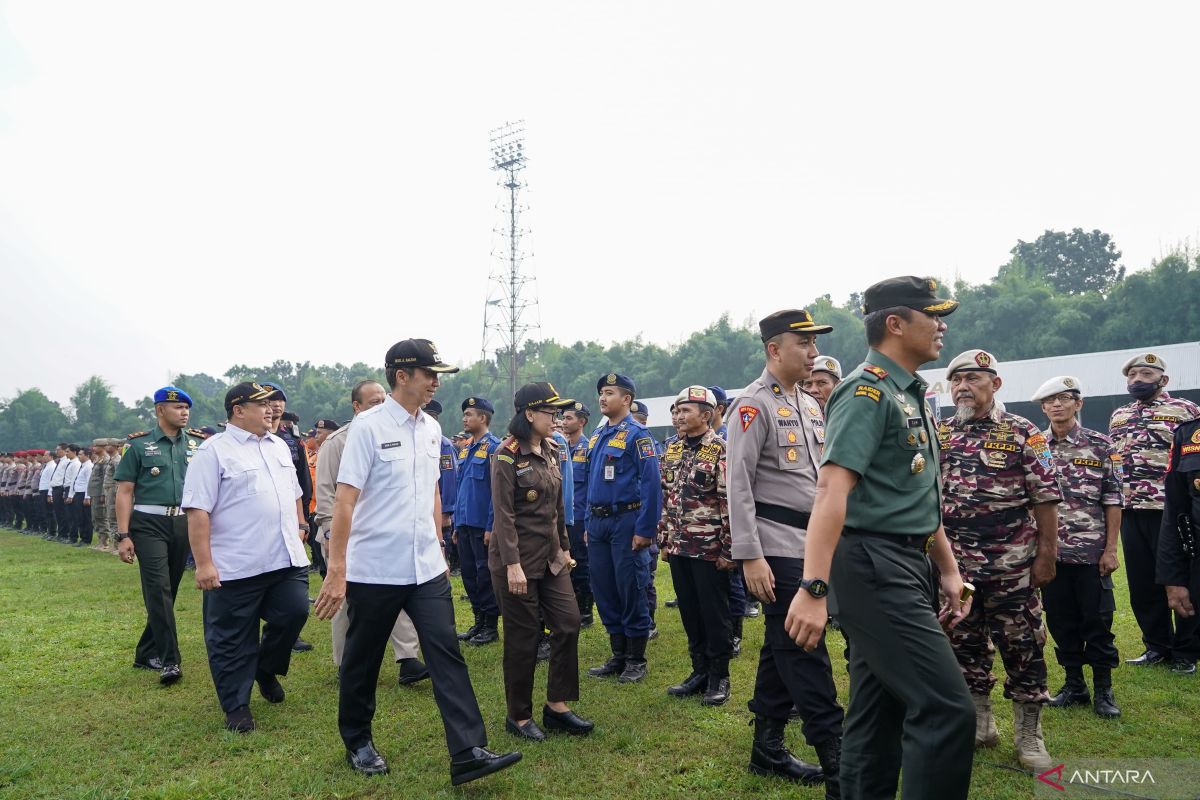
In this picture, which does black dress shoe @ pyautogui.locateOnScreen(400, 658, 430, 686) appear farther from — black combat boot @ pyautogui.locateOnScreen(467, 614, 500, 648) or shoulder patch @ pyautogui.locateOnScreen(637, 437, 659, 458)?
shoulder patch @ pyautogui.locateOnScreen(637, 437, 659, 458)

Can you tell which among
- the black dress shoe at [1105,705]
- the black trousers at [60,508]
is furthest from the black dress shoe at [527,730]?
the black trousers at [60,508]

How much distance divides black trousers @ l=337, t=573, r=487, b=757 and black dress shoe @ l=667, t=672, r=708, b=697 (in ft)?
6.21

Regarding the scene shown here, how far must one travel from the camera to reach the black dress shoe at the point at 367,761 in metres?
4.12

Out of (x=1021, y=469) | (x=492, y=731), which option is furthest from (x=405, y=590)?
(x=1021, y=469)

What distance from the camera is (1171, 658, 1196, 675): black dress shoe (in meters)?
5.69

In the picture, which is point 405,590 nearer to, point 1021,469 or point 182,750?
point 182,750

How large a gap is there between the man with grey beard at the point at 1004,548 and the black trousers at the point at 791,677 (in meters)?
0.97

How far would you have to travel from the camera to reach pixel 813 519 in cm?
266

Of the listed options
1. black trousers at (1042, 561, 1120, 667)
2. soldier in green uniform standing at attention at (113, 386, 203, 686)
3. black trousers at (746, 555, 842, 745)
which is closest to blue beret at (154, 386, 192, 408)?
soldier in green uniform standing at attention at (113, 386, 203, 686)

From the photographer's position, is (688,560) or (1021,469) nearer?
(1021,469)

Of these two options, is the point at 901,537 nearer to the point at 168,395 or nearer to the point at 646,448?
the point at 646,448

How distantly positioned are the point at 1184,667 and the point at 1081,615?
1441mm

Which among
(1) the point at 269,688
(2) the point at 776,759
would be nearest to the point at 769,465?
(2) the point at 776,759

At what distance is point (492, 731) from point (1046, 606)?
12.1 ft
